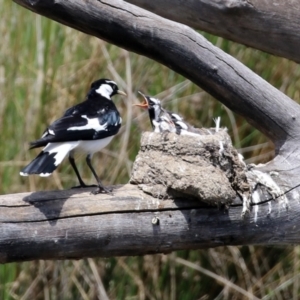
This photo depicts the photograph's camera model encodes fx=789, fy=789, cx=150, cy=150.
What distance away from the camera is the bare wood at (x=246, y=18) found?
3312 mm

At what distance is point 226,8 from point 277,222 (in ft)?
3.07

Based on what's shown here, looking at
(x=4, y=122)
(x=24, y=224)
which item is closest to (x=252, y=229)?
(x=24, y=224)

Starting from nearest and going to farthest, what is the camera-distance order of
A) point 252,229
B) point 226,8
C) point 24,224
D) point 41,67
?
point 24,224, point 252,229, point 226,8, point 41,67

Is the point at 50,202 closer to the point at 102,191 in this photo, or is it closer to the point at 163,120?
the point at 102,191

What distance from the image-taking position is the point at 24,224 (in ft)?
8.82

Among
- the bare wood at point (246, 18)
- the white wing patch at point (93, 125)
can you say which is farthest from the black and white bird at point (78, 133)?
the bare wood at point (246, 18)

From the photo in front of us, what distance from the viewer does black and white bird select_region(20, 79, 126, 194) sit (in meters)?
2.84

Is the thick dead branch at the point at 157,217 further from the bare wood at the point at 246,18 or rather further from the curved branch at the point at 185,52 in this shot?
the bare wood at the point at 246,18

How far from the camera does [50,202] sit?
2762 mm

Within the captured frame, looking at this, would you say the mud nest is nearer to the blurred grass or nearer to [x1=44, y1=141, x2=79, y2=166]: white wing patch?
[x1=44, y1=141, x2=79, y2=166]: white wing patch

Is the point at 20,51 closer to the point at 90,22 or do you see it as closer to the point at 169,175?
the point at 90,22

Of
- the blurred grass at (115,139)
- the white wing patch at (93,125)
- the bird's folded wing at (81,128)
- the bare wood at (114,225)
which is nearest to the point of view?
the bare wood at (114,225)

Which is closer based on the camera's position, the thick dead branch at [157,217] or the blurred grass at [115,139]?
the thick dead branch at [157,217]

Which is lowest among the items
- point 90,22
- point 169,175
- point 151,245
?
point 151,245
